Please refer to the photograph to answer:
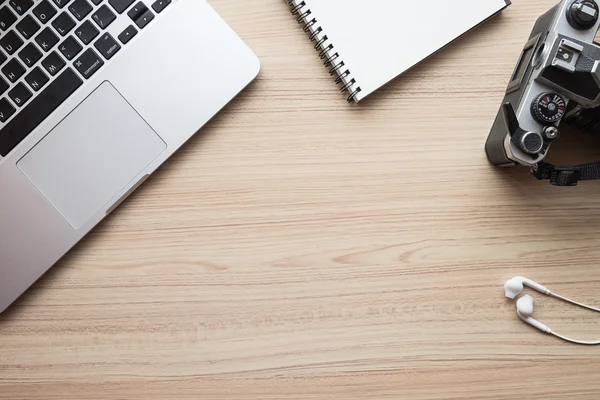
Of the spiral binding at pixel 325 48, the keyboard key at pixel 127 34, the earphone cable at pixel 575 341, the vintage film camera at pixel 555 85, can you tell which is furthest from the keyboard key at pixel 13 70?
the earphone cable at pixel 575 341

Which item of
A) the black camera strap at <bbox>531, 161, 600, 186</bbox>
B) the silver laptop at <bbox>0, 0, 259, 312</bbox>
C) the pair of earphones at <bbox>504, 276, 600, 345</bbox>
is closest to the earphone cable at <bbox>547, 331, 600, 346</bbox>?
the pair of earphones at <bbox>504, 276, 600, 345</bbox>

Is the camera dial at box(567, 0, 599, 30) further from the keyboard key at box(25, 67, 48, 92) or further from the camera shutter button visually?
the keyboard key at box(25, 67, 48, 92)

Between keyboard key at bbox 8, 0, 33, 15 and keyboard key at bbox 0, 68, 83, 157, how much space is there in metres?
0.07

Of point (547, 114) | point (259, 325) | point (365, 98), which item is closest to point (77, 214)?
point (259, 325)

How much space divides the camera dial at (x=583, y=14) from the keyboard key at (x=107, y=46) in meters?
0.48

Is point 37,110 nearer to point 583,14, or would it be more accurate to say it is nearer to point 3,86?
point 3,86

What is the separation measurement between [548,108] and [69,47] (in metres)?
0.51

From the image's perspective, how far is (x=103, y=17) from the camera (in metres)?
0.65

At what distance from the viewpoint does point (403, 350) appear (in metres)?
0.71

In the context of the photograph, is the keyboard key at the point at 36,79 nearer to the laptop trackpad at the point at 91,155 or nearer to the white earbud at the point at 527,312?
the laptop trackpad at the point at 91,155

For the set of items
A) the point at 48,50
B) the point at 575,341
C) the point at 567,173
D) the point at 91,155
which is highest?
the point at 48,50

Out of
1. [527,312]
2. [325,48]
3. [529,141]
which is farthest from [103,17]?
[527,312]

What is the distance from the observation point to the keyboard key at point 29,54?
25.3 inches

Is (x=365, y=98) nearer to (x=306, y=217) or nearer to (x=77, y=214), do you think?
(x=306, y=217)
